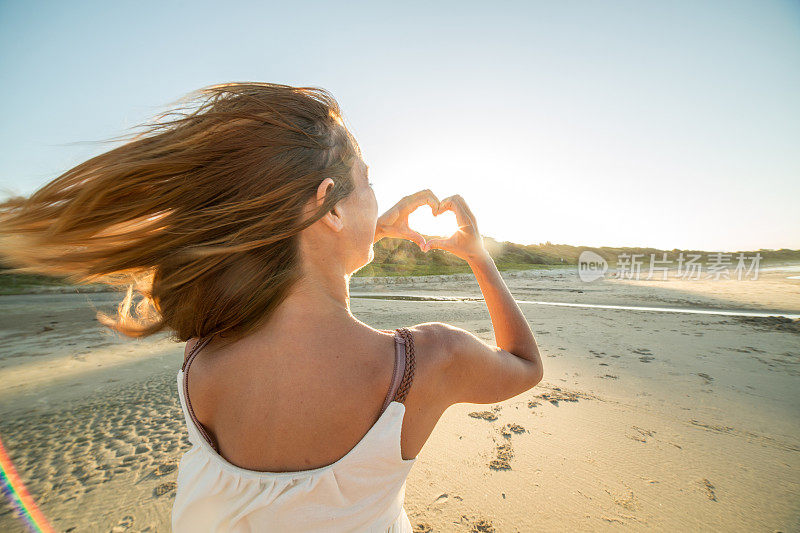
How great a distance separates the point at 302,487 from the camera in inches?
33.3

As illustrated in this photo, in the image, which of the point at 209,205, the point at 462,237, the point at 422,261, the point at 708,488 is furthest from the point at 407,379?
the point at 422,261

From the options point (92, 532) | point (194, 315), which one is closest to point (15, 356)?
point (92, 532)

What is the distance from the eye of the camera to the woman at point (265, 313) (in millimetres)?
851

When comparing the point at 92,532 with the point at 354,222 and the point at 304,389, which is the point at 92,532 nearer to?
the point at 304,389

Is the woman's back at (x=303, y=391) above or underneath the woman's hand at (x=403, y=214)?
underneath

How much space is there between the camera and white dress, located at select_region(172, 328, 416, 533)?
33.6 inches

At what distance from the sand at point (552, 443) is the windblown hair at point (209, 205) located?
6.22 feet

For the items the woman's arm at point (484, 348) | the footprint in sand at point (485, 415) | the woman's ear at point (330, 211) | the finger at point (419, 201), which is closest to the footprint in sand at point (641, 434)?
the footprint in sand at point (485, 415)

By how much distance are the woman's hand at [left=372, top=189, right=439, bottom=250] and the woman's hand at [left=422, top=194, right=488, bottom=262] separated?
91mm

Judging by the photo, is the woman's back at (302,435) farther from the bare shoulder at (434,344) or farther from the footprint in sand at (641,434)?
the footprint in sand at (641,434)

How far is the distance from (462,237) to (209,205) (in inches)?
40.8

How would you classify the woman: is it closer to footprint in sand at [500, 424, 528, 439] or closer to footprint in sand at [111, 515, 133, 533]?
footprint in sand at [111, 515, 133, 533]

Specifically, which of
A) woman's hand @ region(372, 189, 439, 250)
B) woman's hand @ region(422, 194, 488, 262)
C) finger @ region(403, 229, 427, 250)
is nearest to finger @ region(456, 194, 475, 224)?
woman's hand @ region(422, 194, 488, 262)

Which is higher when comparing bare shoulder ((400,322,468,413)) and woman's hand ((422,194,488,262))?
woman's hand ((422,194,488,262))
